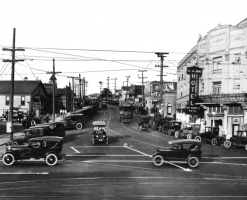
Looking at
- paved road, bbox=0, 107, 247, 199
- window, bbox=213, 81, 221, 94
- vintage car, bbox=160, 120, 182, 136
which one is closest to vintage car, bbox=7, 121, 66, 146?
paved road, bbox=0, 107, 247, 199

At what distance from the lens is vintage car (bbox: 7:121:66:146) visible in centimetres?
2781

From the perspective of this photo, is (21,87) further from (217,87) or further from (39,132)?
(217,87)

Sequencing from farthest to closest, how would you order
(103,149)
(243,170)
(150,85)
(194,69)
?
(150,85) → (194,69) → (103,149) → (243,170)

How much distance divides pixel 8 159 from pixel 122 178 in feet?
27.2

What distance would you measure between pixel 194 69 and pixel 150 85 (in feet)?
208

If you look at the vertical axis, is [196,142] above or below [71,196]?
above

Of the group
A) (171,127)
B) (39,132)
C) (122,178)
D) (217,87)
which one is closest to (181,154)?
(122,178)

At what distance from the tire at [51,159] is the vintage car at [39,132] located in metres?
7.41

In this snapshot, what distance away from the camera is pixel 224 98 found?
40.6 metres

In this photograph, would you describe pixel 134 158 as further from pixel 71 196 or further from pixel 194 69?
pixel 194 69

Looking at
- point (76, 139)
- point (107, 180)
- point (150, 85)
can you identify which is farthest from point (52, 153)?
point (150, 85)

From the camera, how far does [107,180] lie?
16.8 meters

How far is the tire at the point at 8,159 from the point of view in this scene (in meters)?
20.8

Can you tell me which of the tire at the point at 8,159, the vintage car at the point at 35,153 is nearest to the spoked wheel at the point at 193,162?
Result: the vintage car at the point at 35,153
